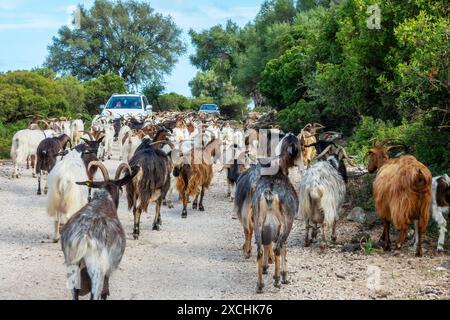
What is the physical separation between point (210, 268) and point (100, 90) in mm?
37749

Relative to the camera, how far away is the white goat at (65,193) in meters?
9.25

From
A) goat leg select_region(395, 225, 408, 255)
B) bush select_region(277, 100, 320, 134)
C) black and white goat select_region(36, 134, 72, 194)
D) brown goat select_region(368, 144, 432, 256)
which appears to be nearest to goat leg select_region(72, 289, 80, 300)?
brown goat select_region(368, 144, 432, 256)

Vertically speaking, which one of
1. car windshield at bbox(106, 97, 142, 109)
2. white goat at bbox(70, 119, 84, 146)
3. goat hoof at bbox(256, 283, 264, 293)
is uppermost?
car windshield at bbox(106, 97, 142, 109)

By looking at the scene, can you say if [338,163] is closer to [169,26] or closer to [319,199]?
[319,199]

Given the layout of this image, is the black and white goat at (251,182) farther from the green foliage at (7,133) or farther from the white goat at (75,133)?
the green foliage at (7,133)

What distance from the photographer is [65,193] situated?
30.3ft

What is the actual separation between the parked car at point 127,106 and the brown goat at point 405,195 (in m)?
19.2

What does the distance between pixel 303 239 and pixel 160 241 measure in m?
2.34

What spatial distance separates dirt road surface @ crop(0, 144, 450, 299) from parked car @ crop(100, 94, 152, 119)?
54.0 feet

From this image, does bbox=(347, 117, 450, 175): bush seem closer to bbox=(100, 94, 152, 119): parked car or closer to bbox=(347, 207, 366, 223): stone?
bbox=(347, 207, 366, 223): stone

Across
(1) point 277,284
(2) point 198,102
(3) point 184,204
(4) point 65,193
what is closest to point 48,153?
(3) point 184,204

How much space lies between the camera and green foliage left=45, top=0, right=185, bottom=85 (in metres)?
59.4

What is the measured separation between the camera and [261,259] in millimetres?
7352

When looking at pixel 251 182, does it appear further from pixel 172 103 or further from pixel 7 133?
pixel 172 103
